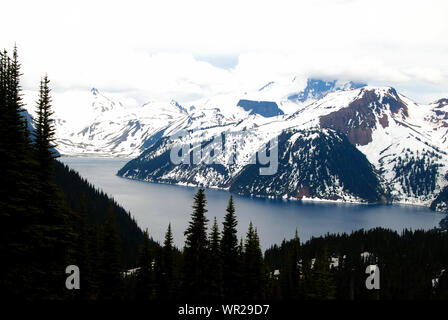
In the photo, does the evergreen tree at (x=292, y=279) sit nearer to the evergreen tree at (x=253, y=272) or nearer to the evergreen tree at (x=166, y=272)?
the evergreen tree at (x=253, y=272)

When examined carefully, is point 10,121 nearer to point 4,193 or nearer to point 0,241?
point 4,193

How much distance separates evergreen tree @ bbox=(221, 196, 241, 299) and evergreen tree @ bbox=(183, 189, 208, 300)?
3.41 metres

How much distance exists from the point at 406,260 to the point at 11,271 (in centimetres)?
16320

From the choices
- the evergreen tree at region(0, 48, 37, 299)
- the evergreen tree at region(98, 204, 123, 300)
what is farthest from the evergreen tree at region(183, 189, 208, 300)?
the evergreen tree at region(0, 48, 37, 299)

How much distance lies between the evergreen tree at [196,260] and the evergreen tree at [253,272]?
7531 millimetres

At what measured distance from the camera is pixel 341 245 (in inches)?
7244

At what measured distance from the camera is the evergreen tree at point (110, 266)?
57062 millimetres

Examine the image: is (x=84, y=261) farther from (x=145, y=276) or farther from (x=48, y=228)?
(x=48, y=228)

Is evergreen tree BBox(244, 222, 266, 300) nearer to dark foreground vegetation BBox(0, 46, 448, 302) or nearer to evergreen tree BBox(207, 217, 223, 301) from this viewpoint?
dark foreground vegetation BBox(0, 46, 448, 302)

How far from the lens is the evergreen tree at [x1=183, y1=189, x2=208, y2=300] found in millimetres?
50344

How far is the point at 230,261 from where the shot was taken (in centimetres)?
5425

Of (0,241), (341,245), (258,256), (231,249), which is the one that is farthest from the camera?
(341,245)

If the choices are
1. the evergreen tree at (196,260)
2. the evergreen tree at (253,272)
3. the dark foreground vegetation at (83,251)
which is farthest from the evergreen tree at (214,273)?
the evergreen tree at (253,272)
